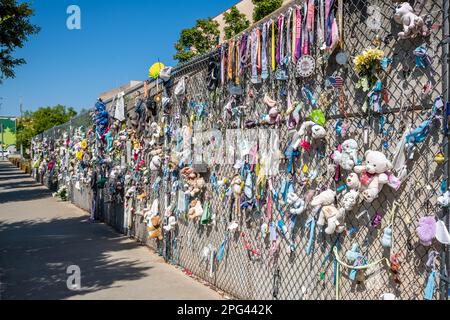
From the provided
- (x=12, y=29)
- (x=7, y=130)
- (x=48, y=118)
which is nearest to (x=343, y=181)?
(x=12, y=29)

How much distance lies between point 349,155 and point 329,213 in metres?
0.49

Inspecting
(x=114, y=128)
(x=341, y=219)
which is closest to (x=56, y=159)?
(x=114, y=128)

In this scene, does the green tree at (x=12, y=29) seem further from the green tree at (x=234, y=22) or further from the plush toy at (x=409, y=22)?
the plush toy at (x=409, y=22)

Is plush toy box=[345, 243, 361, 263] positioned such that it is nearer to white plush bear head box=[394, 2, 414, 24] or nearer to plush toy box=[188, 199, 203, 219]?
white plush bear head box=[394, 2, 414, 24]

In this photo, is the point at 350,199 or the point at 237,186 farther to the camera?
the point at 237,186

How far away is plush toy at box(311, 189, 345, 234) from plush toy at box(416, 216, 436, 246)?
0.61 meters

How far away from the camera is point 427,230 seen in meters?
2.50

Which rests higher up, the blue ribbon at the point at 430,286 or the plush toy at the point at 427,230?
the plush toy at the point at 427,230

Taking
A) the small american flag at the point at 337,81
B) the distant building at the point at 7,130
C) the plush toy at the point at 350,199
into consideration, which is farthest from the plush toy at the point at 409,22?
the distant building at the point at 7,130

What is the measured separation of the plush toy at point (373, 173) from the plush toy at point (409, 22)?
76 centimetres

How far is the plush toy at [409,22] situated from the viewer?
8.30 feet

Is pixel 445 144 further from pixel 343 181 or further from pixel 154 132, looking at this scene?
pixel 154 132

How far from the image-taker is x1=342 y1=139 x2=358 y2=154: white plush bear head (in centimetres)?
296

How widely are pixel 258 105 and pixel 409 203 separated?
1.94m
